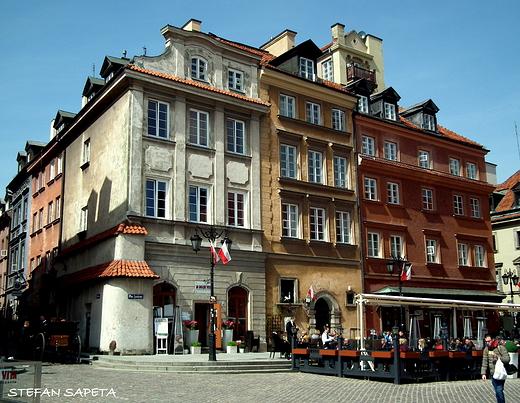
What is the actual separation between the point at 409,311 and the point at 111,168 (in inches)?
731

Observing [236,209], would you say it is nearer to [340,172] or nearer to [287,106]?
[287,106]

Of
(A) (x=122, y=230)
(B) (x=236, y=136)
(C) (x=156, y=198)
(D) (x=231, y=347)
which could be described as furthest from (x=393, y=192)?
(A) (x=122, y=230)

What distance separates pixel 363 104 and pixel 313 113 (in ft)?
16.2

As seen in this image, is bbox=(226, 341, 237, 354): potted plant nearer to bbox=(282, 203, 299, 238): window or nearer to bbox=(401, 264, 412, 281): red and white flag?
bbox=(282, 203, 299, 238): window

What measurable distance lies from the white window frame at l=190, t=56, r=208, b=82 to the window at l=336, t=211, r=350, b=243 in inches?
409

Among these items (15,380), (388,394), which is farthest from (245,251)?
(15,380)

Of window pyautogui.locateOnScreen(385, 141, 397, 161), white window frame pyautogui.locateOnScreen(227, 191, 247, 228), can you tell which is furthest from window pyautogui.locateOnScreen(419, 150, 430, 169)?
white window frame pyautogui.locateOnScreen(227, 191, 247, 228)

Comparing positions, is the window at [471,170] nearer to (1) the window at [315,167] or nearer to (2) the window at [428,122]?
(2) the window at [428,122]

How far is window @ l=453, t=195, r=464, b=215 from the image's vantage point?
4047cm

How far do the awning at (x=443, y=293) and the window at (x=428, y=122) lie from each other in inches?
A: 424

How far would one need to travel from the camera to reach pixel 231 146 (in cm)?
2969

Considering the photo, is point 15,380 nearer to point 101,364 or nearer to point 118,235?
point 101,364

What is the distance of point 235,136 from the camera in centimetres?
2991

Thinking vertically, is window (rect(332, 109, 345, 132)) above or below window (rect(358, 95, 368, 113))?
below
